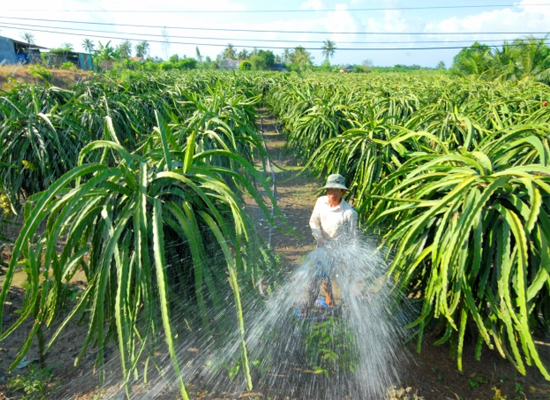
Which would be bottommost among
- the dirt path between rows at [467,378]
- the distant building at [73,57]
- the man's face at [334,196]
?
the dirt path between rows at [467,378]

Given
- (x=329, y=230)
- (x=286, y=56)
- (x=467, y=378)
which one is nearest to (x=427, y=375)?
(x=467, y=378)

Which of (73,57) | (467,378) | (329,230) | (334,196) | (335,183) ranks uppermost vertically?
(73,57)

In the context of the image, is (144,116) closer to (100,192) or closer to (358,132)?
(358,132)

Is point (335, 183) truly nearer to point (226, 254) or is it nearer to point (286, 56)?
point (226, 254)

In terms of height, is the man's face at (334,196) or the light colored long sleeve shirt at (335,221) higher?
the man's face at (334,196)

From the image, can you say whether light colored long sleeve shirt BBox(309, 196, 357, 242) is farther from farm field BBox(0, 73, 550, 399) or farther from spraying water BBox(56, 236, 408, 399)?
farm field BBox(0, 73, 550, 399)

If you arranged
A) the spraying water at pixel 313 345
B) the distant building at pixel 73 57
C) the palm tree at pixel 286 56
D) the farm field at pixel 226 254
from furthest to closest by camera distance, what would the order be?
the palm tree at pixel 286 56, the distant building at pixel 73 57, the spraying water at pixel 313 345, the farm field at pixel 226 254

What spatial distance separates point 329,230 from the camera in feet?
10.3

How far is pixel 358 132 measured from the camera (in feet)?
13.6

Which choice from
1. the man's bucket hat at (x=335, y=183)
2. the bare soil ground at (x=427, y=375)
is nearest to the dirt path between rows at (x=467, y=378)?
the bare soil ground at (x=427, y=375)

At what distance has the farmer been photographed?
3066mm

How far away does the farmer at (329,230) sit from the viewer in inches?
121

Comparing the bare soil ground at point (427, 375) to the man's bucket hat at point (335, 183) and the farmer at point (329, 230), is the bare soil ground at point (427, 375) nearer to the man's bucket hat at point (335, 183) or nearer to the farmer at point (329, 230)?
the man's bucket hat at point (335, 183)

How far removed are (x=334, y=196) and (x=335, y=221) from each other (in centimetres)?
20
